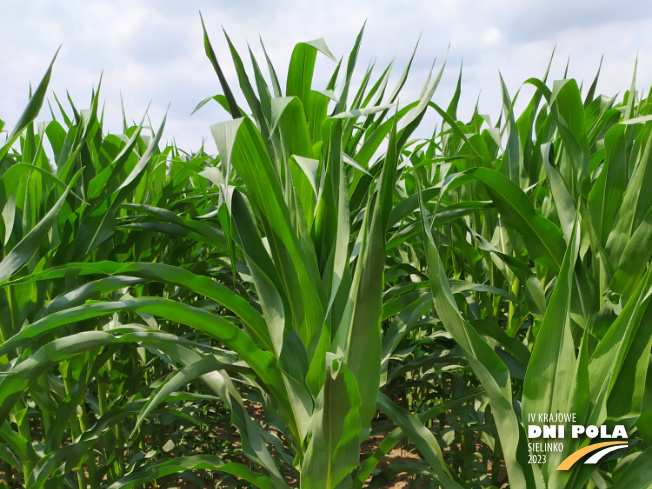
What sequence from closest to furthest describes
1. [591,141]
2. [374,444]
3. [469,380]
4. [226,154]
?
1. [226,154]
2. [591,141]
3. [469,380]
4. [374,444]

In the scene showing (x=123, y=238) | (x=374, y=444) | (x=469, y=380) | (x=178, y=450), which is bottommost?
(x=374, y=444)

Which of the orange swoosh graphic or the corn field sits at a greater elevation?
the corn field

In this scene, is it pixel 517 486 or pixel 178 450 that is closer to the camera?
pixel 517 486

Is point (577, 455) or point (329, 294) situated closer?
point (577, 455)

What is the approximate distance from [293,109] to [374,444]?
6.31 ft

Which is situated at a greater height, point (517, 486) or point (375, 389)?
point (375, 389)

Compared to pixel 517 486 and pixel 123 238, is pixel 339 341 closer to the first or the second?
pixel 517 486

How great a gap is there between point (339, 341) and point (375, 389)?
0.08m

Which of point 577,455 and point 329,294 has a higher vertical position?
point 329,294

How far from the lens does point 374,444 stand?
2336 millimetres

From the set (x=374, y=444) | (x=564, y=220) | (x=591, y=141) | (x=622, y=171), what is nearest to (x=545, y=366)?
(x=564, y=220)

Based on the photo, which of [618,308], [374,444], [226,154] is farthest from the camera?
[374,444]

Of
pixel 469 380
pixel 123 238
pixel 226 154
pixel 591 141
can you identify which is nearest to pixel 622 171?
pixel 591 141

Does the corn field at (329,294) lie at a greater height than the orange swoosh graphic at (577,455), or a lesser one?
greater
